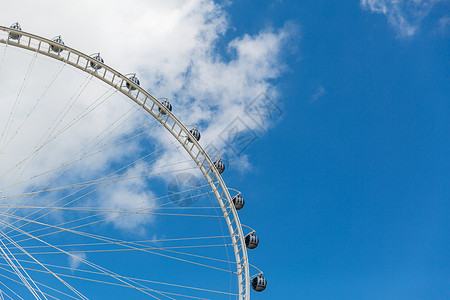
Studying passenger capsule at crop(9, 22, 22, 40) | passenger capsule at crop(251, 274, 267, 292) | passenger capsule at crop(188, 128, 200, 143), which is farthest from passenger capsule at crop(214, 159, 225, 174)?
passenger capsule at crop(9, 22, 22, 40)

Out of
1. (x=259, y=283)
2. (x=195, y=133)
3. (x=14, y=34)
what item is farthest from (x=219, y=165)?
(x=14, y=34)

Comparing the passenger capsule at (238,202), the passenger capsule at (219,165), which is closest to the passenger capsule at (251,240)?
the passenger capsule at (238,202)

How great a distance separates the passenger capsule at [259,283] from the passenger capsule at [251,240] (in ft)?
5.04

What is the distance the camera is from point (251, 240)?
24047 mm

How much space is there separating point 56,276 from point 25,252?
58.4 inches

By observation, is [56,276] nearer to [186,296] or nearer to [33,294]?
[33,294]

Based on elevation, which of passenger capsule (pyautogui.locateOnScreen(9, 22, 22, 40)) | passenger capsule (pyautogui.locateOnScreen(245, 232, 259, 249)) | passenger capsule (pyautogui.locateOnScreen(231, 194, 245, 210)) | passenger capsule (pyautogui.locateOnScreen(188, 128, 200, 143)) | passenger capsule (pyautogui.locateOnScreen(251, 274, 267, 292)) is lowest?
passenger capsule (pyautogui.locateOnScreen(251, 274, 267, 292))

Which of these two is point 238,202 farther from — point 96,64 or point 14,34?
point 14,34

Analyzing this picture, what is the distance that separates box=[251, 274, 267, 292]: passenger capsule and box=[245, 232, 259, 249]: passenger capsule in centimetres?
154

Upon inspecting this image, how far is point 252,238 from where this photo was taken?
24.1 meters

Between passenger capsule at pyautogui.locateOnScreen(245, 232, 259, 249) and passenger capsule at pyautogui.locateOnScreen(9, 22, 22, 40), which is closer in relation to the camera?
passenger capsule at pyautogui.locateOnScreen(9, 22, 22, 40)

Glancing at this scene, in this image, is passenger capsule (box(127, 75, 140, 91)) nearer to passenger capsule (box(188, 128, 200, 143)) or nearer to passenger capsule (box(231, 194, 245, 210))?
passenger capsule (box(188, 128, 200, 143))

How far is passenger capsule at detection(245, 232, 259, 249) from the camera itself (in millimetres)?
24062

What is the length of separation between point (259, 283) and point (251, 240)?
7.05 feet
